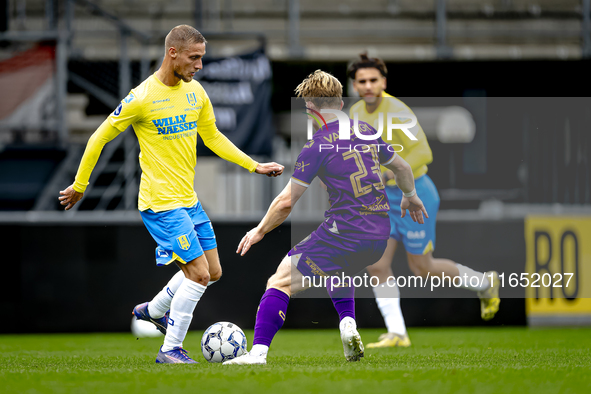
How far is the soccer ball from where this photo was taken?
4977 mm

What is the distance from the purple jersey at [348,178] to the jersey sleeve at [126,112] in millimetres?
1119

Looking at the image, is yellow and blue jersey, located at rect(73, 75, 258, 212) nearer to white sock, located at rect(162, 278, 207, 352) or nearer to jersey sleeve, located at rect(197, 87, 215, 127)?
jersey sleeve, located at rect(197, 87, 215, 127)

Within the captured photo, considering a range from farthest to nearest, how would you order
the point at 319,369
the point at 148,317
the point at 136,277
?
the point at 136,277
the point at 148,317
the point at 319,369

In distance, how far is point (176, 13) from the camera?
1245 centimetres

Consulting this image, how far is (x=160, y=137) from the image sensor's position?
16.3 ft

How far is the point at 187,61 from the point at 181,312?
1649 mm

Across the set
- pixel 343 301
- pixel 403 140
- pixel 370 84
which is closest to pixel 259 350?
pixel 343 301

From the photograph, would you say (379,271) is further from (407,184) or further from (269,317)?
(269,317)

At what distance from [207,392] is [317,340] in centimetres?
400

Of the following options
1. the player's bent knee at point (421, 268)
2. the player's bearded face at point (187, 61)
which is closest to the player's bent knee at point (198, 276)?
the player's bearded face at point (187, 61)

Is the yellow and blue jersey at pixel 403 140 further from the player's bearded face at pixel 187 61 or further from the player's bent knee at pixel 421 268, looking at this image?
the player's bearded face at pixel 187 61

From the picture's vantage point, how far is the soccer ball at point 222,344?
16.3 feet

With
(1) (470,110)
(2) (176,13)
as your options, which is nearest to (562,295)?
(1) (470,110)

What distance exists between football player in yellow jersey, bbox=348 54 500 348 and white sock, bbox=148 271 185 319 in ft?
6.02
